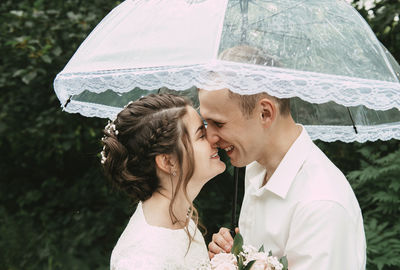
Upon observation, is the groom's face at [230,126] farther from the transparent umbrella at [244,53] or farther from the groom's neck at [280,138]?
the transparent umbrella at [244,53]

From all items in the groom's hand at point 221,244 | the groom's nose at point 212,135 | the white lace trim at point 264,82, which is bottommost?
the groom's hand at point 221,244

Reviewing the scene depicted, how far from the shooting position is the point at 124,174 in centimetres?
228

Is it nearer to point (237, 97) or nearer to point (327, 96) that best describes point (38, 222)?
point (237, 97)

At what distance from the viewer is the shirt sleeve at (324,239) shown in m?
1.75

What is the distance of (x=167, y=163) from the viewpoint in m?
2.25

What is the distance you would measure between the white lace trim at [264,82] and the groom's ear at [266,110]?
358mm

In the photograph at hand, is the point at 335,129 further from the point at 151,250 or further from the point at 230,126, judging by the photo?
the point at 151,250

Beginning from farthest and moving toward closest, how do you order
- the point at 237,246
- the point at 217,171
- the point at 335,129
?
1. the point at 335,129
2. the point at 217,171
3. the point at 237,246

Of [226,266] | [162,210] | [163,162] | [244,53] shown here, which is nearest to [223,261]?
[226,266]

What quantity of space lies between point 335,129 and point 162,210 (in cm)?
132

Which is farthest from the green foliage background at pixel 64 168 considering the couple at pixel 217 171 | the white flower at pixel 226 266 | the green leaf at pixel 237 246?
the white flower at pixel 226 266

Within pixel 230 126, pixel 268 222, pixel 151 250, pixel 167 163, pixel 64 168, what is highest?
pixel 230 126

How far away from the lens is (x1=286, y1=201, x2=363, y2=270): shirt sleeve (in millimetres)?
1750

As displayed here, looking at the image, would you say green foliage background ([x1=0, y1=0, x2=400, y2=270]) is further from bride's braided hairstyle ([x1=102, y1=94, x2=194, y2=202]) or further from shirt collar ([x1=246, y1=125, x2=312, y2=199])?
bride's braided hairstyle ([x1=102, y1=94, x2=194, y2=202])
